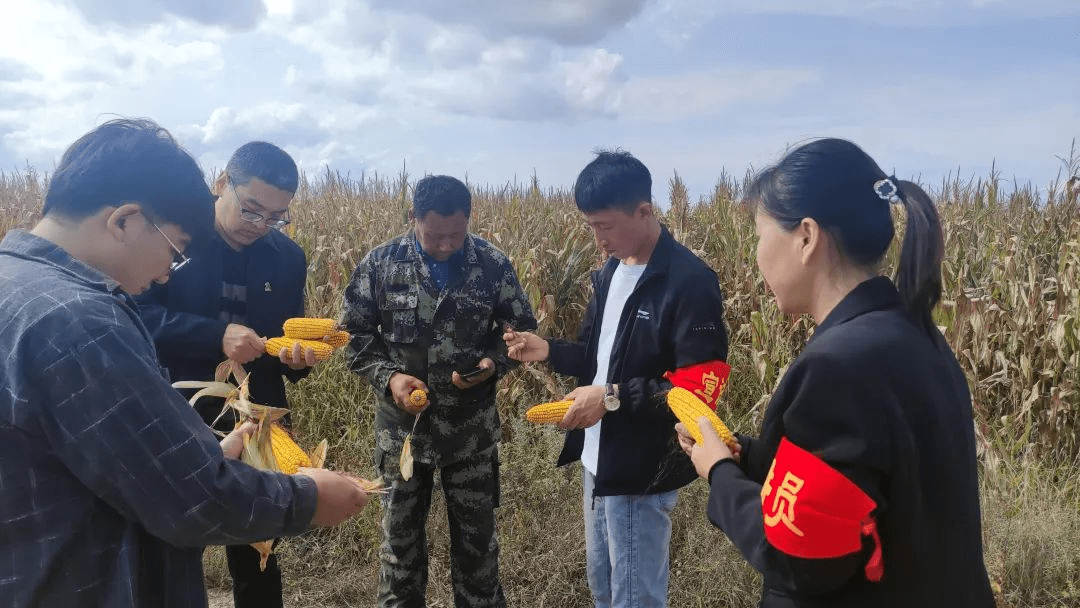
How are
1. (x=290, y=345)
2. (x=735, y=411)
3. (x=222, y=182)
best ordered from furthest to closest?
(x=735, y=411), (x=222, y=182), (x=290, y=345)

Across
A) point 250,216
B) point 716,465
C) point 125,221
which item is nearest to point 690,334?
point 716,465

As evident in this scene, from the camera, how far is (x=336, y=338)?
11.0 feet

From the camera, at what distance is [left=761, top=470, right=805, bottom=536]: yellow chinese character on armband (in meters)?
1.41

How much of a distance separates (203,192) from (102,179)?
0.71ft

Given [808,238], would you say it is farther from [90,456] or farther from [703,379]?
[90,456]

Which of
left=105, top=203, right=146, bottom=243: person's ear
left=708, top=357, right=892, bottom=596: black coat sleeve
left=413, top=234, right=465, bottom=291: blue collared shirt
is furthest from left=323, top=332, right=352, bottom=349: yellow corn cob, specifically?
left=708, top=357, right=892, bottom=596: black coat sleeve

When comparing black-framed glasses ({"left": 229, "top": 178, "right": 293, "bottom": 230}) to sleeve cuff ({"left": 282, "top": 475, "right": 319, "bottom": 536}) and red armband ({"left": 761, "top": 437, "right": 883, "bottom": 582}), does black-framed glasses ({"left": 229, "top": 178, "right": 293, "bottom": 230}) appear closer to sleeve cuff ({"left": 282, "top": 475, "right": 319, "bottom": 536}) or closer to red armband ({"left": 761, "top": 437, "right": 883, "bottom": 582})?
sleeve cuff ({"left": 282, "top": 475, "right": 319, "bottom": 536})

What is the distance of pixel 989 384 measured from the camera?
→ 525cm

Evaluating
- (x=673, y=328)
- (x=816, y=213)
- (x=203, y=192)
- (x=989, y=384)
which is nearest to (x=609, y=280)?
(x=673, y=328)

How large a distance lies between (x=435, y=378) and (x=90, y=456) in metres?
2.09

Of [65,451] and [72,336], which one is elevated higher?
[72,336]

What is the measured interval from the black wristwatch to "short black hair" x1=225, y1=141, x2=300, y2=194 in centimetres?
160

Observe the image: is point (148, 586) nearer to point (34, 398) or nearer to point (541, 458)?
point (34, 398)

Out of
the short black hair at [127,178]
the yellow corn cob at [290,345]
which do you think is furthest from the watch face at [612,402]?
the short black hair at [127,178]
